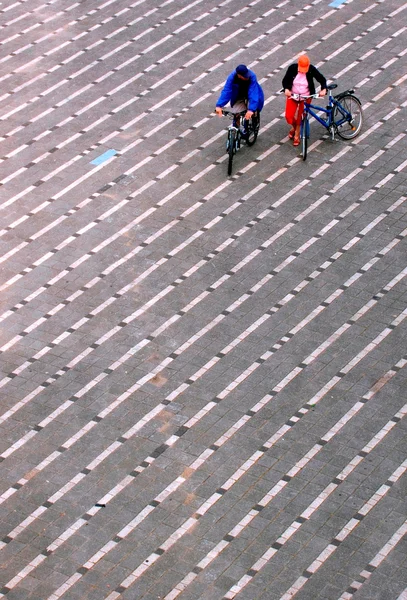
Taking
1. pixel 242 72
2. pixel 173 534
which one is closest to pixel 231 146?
pixel 242 72

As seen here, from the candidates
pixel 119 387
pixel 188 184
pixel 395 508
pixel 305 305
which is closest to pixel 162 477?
pixel 119 387

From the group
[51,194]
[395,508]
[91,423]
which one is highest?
[51,194]

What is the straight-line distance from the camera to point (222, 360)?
575 inches

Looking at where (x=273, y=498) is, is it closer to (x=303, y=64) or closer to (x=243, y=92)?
(x=243, y=92)

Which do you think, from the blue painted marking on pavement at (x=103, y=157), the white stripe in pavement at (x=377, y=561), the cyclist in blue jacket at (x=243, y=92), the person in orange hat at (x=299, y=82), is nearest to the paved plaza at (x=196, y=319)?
the white stripe in pavement at (x=377, y=561)

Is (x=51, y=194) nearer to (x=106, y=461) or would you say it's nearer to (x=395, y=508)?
(x=106, y=461)

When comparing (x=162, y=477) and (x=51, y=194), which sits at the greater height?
(x=51, y=194)

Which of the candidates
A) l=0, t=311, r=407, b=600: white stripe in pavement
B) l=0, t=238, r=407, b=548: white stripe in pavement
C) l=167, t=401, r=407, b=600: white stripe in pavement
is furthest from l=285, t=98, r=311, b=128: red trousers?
l=0, t=311, r=407, b=600: white stripe in pavement

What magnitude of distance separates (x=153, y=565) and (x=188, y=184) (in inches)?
282

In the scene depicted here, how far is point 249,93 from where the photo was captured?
17.6 m

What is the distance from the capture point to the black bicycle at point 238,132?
17.6 meters

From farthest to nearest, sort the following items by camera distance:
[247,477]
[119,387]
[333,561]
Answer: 1. [119,387]
2. [247,477]
3. [333,561]

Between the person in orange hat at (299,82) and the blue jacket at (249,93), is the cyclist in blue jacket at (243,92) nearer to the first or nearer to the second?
the blue jacket at (249,93)

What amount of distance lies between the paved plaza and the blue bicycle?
279 mm
